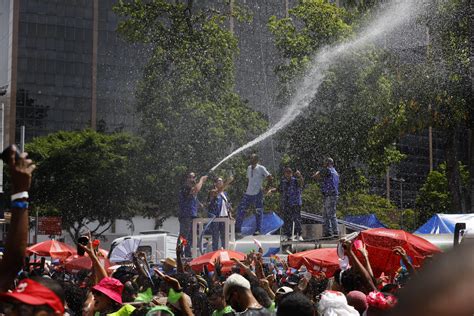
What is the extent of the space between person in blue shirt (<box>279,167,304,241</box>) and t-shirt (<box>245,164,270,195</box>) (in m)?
0.60

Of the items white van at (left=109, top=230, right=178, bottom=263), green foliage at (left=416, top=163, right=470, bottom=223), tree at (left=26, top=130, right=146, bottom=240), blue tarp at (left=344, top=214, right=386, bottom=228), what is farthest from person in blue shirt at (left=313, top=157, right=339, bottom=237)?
green foliage at (left=416, top=163, right=470, bottom=223)

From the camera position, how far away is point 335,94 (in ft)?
118

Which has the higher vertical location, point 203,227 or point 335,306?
point 335,306

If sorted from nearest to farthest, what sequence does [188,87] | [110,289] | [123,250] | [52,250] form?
[110,289], [52,250], [123,250], [188,87]

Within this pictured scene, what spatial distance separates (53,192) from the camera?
55.8m

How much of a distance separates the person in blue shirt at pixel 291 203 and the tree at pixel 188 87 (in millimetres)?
18996

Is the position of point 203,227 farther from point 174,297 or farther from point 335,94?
point 335,94

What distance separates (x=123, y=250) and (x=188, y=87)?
56.1 feet

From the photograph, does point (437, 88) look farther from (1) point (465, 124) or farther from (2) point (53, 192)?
(2) point (53, 192)

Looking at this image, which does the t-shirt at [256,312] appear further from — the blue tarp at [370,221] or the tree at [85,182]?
the tree at [85,182]

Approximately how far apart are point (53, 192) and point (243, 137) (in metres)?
19.1

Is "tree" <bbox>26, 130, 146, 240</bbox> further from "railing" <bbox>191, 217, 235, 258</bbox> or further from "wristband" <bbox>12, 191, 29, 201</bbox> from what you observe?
"wristband" <bbox>12, 191, 29, 201</bbox>

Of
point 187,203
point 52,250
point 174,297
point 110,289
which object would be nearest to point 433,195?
point 52,250

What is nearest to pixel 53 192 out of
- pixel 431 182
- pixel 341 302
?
pixel 431 182
